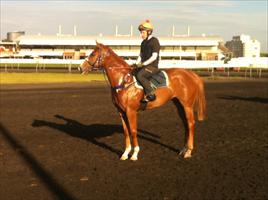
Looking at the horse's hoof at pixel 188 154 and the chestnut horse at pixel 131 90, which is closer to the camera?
the chestnut horse at pixel 131 90

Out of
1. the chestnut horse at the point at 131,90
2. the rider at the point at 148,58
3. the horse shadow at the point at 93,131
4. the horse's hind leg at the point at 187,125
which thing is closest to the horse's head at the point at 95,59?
the chestnut horse at the point at 131,90

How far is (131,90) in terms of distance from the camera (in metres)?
10.5

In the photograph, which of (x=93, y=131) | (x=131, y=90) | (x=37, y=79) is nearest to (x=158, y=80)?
(x=131, y=90)

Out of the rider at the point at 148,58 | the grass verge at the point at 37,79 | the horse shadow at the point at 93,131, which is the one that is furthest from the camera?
the grass verge at the point at 37,79

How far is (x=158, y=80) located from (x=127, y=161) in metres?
1.96

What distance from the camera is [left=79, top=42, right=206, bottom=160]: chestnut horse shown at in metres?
10.5

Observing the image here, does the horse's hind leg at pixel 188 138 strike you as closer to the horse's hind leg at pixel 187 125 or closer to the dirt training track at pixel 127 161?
the horse's hind leg at pixel 187 125

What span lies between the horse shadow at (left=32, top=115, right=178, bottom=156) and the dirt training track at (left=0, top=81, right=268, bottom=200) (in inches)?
1.0

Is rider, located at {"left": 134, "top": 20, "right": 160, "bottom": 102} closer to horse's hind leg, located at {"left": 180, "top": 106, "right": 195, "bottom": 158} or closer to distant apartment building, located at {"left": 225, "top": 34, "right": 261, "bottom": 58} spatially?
horse's hind leg, located at {"left": 180, "top": 106, "right": 195, "bottom": 158}

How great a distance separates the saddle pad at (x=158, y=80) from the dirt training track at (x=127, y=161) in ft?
5.32

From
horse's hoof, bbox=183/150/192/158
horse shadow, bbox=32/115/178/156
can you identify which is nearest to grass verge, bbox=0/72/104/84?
horse shadow, bbox=32/115/178/156

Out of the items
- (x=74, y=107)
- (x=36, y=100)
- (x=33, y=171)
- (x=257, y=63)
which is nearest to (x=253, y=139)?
(x=33, y=171)

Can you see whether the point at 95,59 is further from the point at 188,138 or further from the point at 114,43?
the point at 114,43

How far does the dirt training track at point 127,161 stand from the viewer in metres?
8.01
